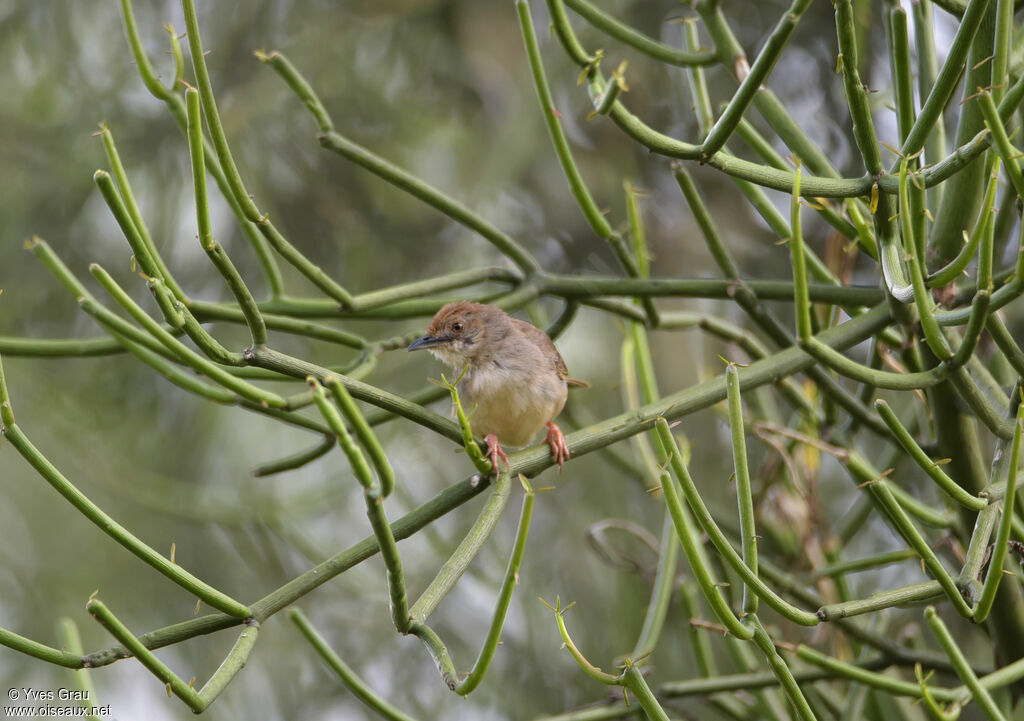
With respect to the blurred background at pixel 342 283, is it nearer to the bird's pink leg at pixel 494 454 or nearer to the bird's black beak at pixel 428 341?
the bird's black beak at pixel 428 341

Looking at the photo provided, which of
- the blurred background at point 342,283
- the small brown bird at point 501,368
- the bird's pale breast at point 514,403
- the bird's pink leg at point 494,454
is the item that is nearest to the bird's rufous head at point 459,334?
the small brown bird at point 501,368

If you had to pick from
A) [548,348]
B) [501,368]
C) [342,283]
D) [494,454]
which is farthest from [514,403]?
[342,283]

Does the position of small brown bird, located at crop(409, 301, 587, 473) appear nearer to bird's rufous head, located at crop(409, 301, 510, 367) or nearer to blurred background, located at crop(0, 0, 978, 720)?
bird's rufous head, located at crop(409, 301, 510, 367)

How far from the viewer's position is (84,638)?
213 inches

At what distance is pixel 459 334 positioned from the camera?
3688mm

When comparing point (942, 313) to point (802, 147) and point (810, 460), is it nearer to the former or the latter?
point (802, 147)

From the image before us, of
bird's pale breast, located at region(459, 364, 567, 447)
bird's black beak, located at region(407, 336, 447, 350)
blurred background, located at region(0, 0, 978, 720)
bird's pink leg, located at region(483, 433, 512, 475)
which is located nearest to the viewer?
bird's pink leg, located at region(483, 433, 512, 475)

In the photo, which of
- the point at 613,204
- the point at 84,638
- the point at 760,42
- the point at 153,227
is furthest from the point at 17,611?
the point at 760,42

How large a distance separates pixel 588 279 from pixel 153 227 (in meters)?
3.09

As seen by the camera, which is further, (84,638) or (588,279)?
(84,638)

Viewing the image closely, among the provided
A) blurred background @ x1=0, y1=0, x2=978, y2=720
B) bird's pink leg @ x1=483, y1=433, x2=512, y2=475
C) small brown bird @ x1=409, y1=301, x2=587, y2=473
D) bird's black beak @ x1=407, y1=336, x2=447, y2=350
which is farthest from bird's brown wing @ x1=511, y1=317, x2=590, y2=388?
blurred background @ x1=0, y1=0, x2=978, y2=720

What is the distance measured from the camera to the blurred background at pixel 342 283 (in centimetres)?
504

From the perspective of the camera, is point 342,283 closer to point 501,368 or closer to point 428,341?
point 428,341

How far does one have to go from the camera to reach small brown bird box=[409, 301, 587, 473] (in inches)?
135
